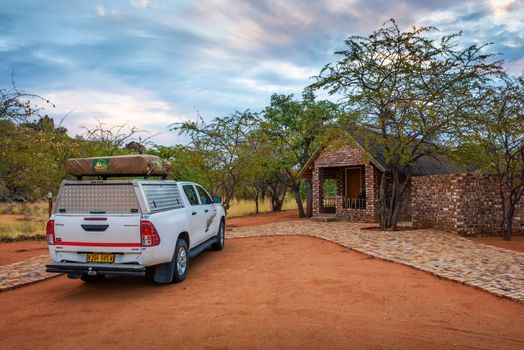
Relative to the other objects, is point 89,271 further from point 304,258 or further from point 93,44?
point 93,44

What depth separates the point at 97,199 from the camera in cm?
664

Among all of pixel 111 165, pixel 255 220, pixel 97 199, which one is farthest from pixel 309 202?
pixel 97 199

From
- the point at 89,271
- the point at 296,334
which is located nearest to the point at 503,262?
the point at 296,334

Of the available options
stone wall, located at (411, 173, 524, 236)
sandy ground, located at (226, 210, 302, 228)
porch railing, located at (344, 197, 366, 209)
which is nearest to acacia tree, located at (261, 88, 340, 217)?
sandy ground, located at (226, 210, 302, 228)

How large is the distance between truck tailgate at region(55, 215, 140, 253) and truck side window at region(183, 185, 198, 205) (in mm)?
2412

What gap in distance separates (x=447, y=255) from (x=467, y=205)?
5.01 meters

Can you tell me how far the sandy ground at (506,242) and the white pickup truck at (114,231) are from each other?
9.74 meters

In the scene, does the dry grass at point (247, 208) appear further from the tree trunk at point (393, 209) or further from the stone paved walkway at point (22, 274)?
the stone paved walkway at point (22, 274)

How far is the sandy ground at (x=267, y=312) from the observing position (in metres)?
4.40

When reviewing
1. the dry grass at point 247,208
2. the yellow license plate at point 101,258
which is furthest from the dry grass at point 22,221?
the dry grass at point 247,208

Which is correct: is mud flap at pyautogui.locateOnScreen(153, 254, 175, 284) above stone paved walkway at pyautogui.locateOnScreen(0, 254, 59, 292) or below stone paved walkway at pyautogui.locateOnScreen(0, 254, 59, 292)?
above

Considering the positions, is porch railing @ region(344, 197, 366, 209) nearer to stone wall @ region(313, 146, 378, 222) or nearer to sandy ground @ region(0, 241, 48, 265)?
stone wall @ region(313, 146, 378, 222)

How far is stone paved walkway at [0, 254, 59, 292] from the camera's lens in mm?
7406

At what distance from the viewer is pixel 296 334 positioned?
14.8 feet
